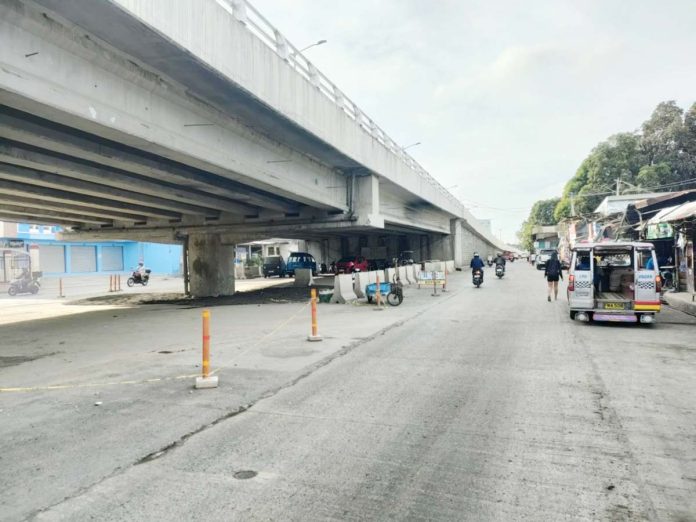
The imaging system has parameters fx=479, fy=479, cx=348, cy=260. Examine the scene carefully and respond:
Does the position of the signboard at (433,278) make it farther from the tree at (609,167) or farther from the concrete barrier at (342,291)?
the tree at (609,167)

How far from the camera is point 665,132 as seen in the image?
5378 cm

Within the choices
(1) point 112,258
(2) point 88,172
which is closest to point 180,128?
(2) point 88,172

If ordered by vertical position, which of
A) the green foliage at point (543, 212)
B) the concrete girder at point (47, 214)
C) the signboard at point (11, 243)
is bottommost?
the signboard at point (11, 243)

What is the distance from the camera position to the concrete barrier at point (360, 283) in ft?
62.1

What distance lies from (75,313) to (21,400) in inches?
507

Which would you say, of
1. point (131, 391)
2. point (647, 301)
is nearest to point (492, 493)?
point (131, 391)

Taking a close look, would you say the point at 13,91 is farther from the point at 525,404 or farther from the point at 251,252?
the point at 251,252

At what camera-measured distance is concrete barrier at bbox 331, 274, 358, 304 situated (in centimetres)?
1805

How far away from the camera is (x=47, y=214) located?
70.5ft

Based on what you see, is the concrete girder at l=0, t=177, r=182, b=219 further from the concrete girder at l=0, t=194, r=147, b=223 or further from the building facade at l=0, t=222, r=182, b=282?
the building facade at l=0, t=222, r=182, b=282

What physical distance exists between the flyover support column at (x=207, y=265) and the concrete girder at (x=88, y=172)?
5457 millimetres

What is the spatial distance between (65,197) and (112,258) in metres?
34.4

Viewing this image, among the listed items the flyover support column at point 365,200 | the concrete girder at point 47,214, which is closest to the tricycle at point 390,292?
the flyover support column at point 365,200

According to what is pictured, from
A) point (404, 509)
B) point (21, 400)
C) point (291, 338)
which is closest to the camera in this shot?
point (404, 509)
